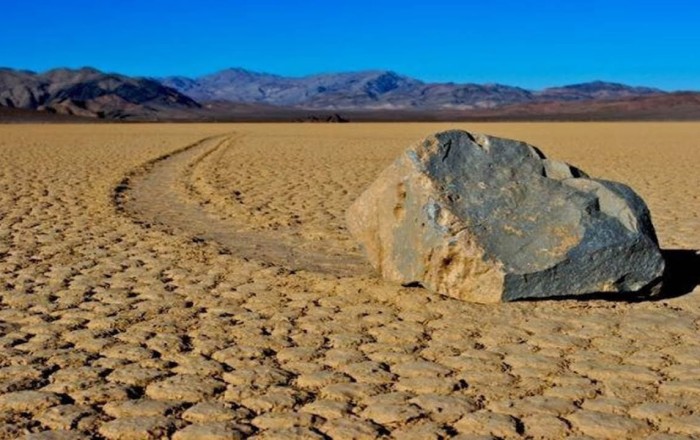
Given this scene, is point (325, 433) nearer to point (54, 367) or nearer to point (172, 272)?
point (54, 367)

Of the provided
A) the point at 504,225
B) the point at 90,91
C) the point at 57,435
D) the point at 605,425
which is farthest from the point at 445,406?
the point at 90,91

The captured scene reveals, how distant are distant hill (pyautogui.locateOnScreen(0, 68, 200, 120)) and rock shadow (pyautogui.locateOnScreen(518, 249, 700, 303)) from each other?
122314 mm

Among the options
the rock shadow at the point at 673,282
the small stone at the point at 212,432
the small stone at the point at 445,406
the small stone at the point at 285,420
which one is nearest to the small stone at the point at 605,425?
the small stone at the point at 445,406

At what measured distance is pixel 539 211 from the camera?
4.86 metres

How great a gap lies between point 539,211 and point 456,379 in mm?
1546

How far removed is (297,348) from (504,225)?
1435 millimetres

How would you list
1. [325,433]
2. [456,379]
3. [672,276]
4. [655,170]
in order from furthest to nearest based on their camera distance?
1. [655,170]
2. [672,276]
3. [456,379]
4. [325,433]

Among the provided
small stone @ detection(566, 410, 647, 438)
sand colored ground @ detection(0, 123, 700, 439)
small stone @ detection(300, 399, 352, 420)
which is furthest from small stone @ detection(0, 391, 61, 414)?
small stone @ detection(566, 410, 647, 438)

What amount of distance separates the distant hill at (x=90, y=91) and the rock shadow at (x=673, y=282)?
122 meters

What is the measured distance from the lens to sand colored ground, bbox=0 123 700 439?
10.4 feet

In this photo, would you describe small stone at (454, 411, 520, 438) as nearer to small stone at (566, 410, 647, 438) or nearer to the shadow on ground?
small stone at (566, 410, 647, 438)

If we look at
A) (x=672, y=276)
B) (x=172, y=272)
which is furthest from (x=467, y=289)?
(x=172, y=272)

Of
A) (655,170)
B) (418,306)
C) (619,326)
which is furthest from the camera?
(655,170)

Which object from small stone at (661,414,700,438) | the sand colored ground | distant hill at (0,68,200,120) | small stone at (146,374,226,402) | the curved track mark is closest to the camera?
small stone at (661,414,700,438)
